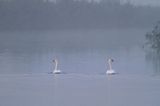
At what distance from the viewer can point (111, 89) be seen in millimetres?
11789

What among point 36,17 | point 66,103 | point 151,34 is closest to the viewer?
point 66,103

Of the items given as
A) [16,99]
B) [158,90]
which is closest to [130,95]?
[158,90]

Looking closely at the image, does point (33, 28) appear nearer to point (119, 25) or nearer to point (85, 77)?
point (119, 25)

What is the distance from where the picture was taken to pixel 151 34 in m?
26.8

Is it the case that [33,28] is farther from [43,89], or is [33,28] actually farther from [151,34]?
[43,89]

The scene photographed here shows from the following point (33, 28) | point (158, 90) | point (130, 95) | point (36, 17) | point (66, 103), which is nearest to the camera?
point (66, 103)

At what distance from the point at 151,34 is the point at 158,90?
15679mm

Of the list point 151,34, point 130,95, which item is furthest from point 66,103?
point 151,34

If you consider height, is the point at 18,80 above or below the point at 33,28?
below

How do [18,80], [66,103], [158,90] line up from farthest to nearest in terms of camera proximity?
[18,80] → [158,90] → [66,103]

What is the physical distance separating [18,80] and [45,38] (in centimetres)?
3669

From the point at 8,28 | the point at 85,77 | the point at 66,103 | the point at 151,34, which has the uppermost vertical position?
the point at 8,28

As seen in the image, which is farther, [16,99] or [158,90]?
[158,90]

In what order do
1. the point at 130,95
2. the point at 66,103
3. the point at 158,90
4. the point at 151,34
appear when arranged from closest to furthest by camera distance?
the point at 66,103, the point at 130,95, the point at 158,90, the point at 151,34
